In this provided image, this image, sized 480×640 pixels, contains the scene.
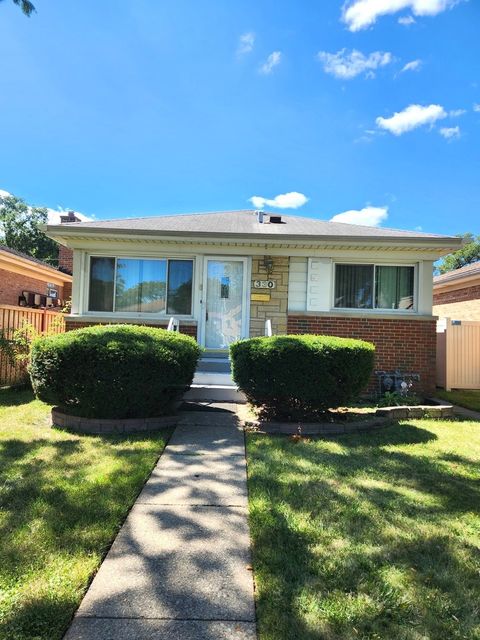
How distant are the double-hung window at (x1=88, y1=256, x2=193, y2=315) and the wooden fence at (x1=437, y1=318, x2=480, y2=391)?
259 inches

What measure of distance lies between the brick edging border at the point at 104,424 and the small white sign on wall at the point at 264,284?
4114 millimetres

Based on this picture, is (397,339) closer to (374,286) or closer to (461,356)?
(374,286)

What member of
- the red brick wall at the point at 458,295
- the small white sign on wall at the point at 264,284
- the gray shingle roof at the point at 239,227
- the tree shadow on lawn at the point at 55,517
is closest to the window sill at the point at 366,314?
the small white sign on wall at the point at 264,284

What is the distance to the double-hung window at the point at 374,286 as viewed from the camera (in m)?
8.80

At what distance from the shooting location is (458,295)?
45.9 feet

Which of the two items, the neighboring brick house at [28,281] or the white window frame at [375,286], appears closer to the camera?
the white window frame at [375,286]

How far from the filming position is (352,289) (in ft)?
29.1

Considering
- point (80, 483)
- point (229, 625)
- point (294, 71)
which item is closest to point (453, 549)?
point (229, 625)

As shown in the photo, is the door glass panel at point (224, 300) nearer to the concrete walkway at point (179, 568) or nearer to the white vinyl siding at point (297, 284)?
the white vinyl siding at point (297, 284)

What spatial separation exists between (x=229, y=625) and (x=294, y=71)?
1136cm

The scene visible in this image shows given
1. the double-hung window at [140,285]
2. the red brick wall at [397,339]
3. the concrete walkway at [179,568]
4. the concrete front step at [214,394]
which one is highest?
the double-hung window at [140,285]

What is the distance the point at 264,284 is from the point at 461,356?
5.58 m

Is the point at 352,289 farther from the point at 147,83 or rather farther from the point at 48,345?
the point at 147,83

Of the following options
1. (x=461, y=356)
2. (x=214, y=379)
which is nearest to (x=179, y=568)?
(x=214, y=379)
